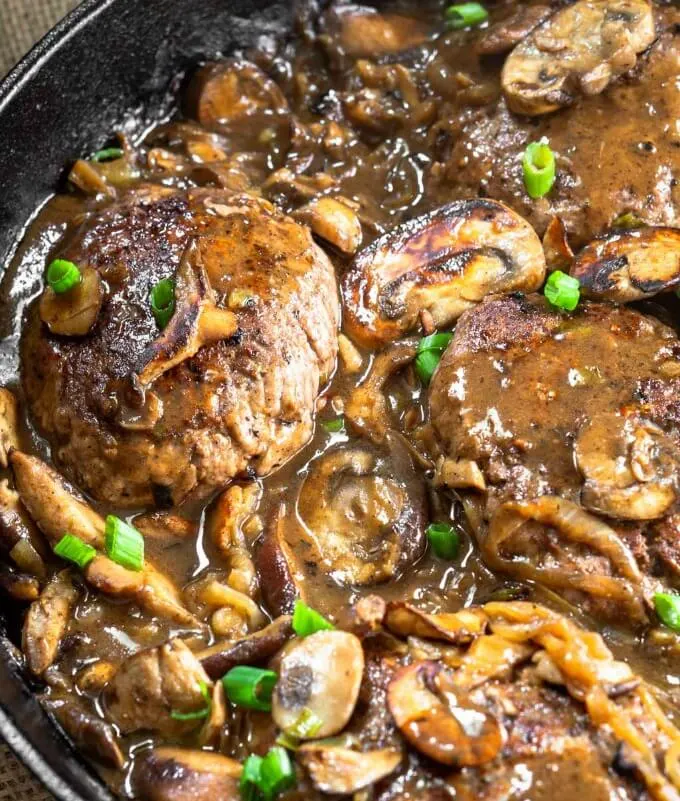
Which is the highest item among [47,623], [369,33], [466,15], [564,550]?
[369,33]

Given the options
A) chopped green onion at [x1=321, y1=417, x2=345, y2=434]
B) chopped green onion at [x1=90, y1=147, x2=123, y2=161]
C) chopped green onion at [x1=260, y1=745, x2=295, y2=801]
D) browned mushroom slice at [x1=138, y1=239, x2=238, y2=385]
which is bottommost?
chopped green onion at [x1=260, y1=745, x2=295, y2=801]

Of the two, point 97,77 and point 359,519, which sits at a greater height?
point 97,77

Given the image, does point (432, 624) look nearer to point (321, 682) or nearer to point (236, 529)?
point (321, 682)

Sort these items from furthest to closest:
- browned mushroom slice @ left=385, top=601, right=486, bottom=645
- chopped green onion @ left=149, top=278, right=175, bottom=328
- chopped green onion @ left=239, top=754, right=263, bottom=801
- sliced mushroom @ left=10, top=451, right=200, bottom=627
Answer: chopped green onion @ left=149, top=278, right=175, bottom=328, sliced mushroom @ left=10, top=451, right=200, bottom=627, browned mushroom slice @ left=385, top=601, right=486, bottom=645, chopped green onion @ left=239, top=754, right=263, bottom=801

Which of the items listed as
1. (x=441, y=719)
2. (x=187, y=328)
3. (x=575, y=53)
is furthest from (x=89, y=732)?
(x=575, y=53)

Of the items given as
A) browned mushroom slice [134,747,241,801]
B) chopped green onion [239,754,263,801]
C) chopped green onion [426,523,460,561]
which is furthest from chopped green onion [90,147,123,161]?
chopped green onion [239,754,263,801]

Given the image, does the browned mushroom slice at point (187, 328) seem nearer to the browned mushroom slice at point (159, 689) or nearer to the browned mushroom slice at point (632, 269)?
the browned mushroom slice at point (159, 689)

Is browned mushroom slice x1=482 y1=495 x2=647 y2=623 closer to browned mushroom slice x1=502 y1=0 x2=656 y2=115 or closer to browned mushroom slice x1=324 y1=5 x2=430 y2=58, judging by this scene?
browned mushroom slice x1=502 y1=0 x2=656 y2=115
